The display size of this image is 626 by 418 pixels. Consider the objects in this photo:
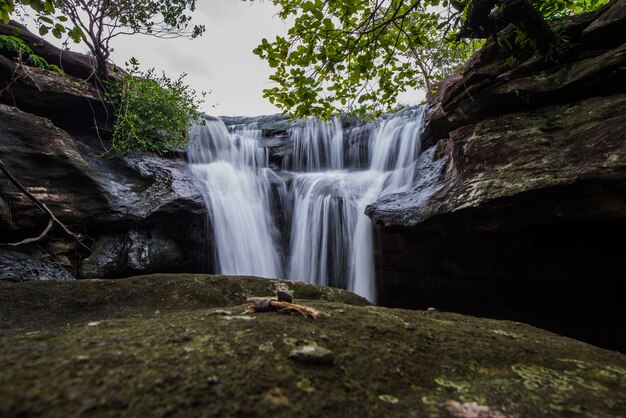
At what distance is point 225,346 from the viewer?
50.3 inches

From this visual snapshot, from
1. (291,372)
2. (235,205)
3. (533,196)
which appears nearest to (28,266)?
(235,205)

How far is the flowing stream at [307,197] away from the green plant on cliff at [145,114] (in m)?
1.32

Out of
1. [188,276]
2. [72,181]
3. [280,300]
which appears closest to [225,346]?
[280,300]

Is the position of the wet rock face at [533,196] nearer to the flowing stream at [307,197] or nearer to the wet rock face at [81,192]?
the flowing stream at [307,197]

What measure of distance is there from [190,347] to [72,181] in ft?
23.4

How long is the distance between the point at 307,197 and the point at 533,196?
6.55 m

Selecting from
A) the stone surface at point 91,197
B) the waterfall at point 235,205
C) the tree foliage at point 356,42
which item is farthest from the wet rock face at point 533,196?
the stone surface at point 91,197

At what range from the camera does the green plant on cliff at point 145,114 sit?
8.00 m

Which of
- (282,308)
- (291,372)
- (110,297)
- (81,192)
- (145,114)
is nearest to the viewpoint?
(291,372)

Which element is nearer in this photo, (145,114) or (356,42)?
(356,42)

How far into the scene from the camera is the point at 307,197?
9891 millimetres

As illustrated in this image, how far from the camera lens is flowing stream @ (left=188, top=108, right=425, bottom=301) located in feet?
27.7

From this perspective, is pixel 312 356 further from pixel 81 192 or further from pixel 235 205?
pixel 235 205

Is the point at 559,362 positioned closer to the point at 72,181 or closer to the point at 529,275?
the point at 529,275
